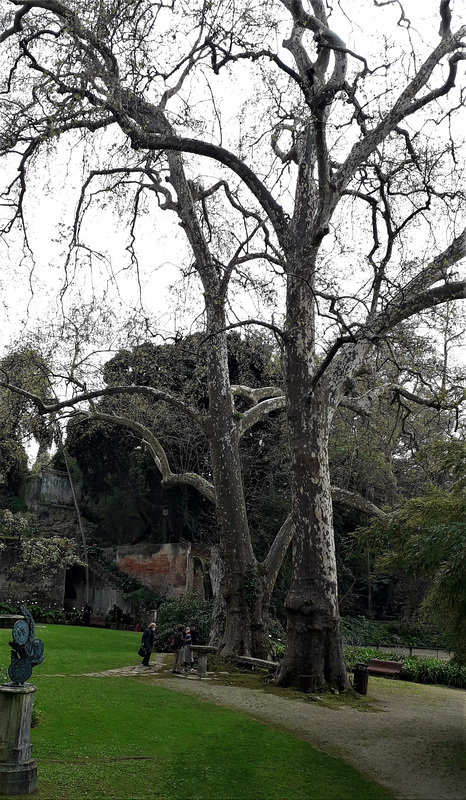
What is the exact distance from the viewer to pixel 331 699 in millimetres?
A: 11320

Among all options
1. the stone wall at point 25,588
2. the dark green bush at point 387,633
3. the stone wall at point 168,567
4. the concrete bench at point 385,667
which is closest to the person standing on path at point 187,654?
the concrete bench at point 385,667

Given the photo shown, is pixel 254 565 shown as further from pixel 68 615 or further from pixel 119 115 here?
pixel 68 615

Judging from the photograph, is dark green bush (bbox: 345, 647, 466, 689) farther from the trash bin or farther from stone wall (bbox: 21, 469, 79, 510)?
stone wall (bbox: 21, 469, 79, 510)

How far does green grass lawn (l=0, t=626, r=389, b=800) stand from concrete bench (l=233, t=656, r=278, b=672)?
2.79 meters

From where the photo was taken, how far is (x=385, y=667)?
54.4 feet

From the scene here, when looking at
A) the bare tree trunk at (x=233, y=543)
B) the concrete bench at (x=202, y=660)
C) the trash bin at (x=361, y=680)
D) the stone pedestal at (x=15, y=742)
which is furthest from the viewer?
the bare tree trunk at (x=233, y=543)

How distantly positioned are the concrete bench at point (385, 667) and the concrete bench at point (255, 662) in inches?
143

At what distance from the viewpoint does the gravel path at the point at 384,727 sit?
280 inches

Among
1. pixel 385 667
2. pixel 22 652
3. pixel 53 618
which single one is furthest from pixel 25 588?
pixel 22 652

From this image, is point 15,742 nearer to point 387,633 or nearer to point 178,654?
point 178,654

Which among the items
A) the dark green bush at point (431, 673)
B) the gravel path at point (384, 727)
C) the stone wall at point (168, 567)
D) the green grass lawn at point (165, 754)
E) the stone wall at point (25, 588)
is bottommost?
the dark green bush at point (431, 673)

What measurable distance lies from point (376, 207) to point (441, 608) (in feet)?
32.0

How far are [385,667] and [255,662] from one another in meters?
4.48

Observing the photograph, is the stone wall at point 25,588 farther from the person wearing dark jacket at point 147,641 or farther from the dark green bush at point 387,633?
the person wearing dark jacket at point 147,641
